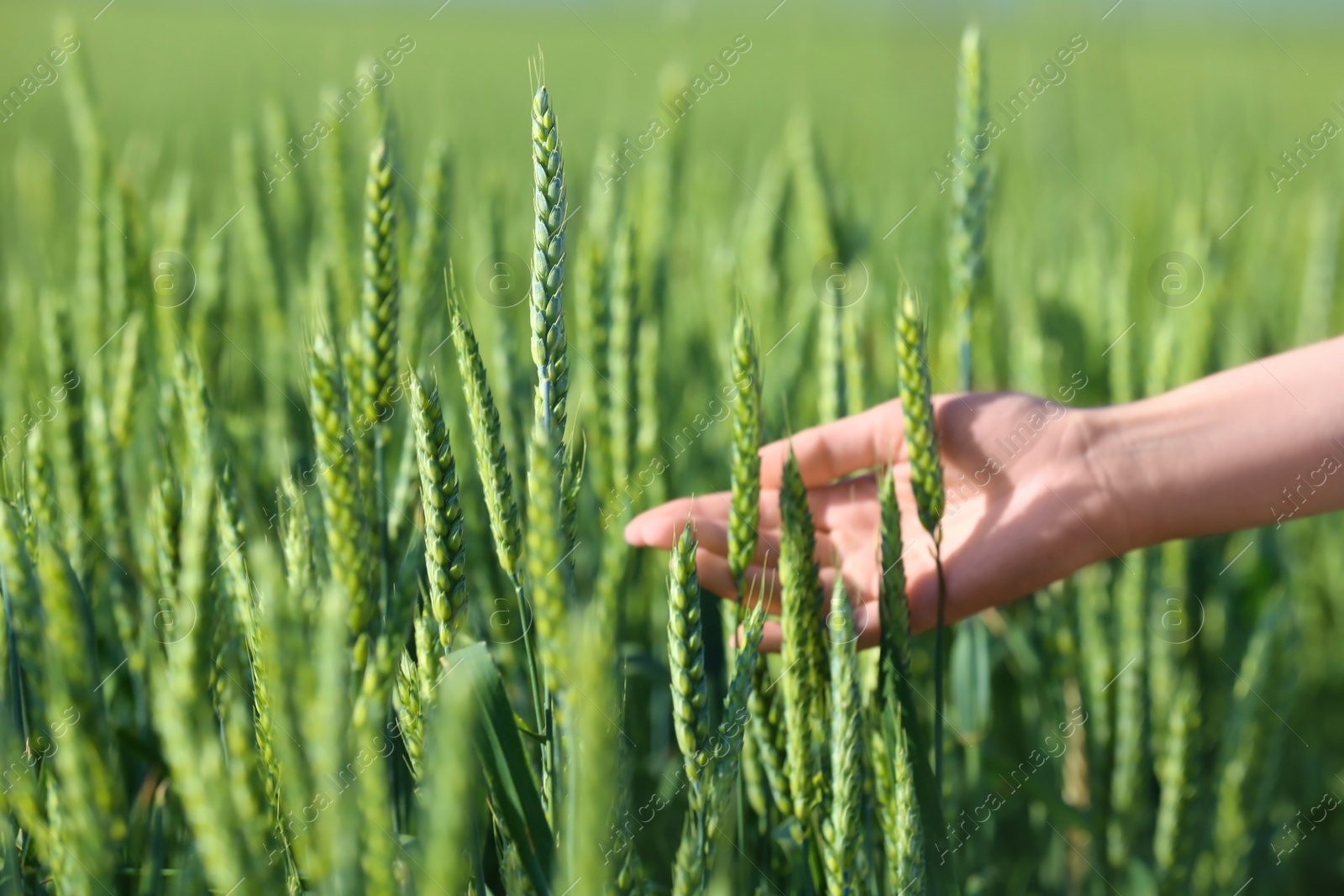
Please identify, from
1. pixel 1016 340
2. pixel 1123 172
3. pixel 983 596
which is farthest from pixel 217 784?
pixel 1123 172

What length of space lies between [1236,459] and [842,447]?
0.43 metres

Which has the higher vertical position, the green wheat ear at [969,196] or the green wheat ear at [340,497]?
the green wheat ear at [969,196]

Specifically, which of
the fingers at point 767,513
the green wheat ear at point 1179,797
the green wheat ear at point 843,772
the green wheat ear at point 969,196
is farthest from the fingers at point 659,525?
the green wheat ear at point 1179,797

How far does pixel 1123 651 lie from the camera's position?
118 centimetres

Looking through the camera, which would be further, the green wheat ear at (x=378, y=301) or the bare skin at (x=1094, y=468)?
the bare skin at (x=1094, y=468)

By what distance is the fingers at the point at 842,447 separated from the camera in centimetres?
103

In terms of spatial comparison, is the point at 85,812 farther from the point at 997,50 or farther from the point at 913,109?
the point at 997,50

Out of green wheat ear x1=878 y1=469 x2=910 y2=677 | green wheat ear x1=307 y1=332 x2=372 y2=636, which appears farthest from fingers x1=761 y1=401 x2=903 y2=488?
green wheat ear x1=307 y1=332 x2=372 y2=636

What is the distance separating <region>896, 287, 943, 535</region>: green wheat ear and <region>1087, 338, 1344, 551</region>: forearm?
1.17 ft

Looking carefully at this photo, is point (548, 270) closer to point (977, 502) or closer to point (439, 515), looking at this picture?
point (439, 515)

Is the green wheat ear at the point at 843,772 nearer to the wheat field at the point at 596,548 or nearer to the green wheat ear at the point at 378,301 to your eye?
the wheat field at the point at 596,548

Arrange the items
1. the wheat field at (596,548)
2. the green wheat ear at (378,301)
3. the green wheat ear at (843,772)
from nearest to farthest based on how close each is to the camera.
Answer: the wheat field at (596,548), the green wheat ear at (843,772), the green wheat ear at (378,301)

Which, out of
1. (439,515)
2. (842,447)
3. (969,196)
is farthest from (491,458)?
(969,196)

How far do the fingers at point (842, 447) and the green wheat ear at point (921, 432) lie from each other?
0.75ft
